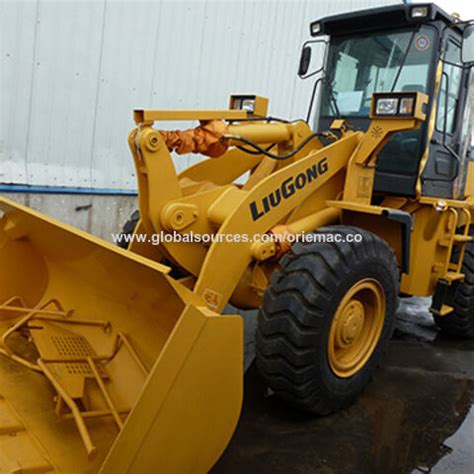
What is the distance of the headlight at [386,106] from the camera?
10.7 ft

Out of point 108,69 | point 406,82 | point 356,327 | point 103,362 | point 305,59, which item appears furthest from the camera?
point 108,69

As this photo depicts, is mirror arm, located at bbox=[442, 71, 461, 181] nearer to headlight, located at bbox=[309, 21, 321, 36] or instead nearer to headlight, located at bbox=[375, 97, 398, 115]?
headlight, located at bbox=[375, 97, 398, 115]

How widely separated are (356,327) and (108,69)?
4360 mm

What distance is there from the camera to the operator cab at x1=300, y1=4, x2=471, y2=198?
3693 millimetres

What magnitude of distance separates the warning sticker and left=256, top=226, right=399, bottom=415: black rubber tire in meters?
1.75

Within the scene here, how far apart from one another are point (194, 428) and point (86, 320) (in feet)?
3.69

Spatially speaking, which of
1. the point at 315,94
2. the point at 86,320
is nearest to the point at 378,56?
the point at 315,94

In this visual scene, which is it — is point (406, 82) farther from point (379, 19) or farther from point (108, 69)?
point (108, 69)

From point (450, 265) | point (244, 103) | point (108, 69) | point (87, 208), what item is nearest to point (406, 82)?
point (244, 103)

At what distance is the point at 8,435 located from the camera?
6.99ft

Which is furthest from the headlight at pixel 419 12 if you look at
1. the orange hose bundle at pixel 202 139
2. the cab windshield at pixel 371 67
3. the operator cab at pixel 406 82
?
the orange hose bundle at pixel 202 139

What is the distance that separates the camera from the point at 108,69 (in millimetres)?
5727

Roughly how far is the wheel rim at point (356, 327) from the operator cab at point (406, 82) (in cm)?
112

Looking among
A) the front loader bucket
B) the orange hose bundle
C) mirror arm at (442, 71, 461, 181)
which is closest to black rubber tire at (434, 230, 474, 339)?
mirror arm at (442, 71, 461, 181)
